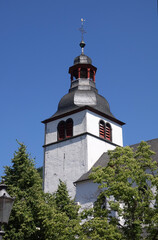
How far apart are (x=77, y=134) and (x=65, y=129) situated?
1.73m

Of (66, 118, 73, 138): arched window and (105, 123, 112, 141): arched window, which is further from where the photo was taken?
(105, 123, 112, 141): arched window

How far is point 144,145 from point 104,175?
2624 millimetres

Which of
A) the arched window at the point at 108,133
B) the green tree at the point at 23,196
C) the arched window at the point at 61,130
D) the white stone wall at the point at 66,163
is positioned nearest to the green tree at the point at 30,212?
the green tree at the point at 23,196

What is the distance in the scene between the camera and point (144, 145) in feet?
58.3

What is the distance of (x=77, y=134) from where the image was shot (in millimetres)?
32312

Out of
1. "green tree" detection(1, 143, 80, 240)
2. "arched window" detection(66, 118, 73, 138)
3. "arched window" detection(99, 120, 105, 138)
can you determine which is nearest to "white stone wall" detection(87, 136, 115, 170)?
"arched window" detection(99, 120, 105, 138)

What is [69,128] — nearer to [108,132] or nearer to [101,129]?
[101,129]

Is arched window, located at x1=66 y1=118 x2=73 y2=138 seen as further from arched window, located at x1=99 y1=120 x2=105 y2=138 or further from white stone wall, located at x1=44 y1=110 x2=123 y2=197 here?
arched window, located at x1=99 y1=120 x2=105 y2=138

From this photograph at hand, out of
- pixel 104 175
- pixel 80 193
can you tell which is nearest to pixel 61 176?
pixel 80 193

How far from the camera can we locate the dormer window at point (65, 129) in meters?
33.2

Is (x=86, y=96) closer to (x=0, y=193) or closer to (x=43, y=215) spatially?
(x=43, y=215)

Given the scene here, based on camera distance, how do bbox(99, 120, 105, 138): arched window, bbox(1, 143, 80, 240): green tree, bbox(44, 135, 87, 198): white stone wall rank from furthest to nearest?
bbox(99, 120, 105, 138): arched window → bbox(44, 135, 87, 198): white stone wall → bbox(1, 143, 80, 240): green tree

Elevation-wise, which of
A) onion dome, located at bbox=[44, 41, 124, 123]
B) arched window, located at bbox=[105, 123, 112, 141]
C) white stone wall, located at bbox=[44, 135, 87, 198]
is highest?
onion dome, located at bbox=[44, 41, 124, 123]

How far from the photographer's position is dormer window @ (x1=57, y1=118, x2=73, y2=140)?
33184 millimetres
